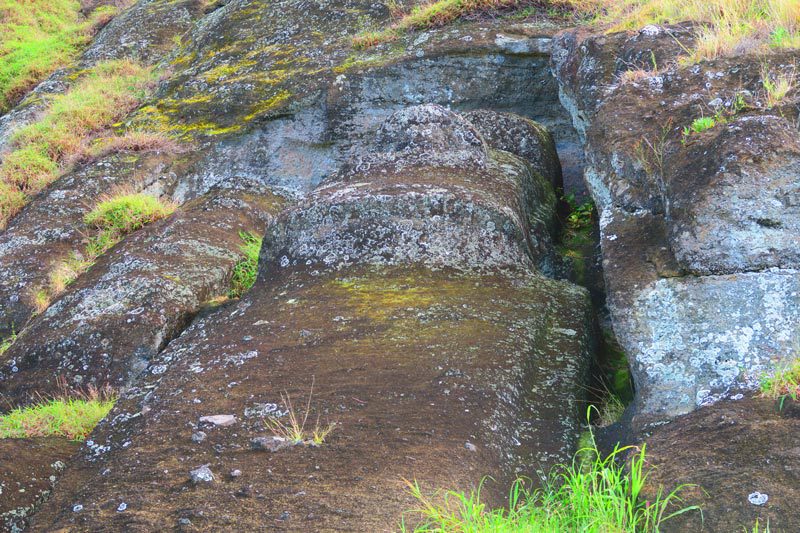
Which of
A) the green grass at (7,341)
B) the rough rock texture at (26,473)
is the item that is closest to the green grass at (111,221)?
the green grass at (7,341)

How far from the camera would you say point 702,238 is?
4371 mm

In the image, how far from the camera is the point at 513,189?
6332mm

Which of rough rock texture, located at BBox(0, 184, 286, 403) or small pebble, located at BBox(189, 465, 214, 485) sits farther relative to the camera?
rough rock texture, located at BBox(0, 184, 286, 403)

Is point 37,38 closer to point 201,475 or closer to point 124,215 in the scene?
point 124,215

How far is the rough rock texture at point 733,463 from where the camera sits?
9.71ft

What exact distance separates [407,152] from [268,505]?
12.0 ft

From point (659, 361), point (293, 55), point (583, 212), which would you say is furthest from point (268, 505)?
point (293, 55)

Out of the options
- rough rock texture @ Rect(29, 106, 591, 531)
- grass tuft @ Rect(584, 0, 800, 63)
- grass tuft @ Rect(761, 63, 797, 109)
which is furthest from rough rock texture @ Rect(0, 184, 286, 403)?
grass tuft @ Rect(761, 63, 797, 109)

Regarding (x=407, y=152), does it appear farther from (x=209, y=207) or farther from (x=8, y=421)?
(x=8, y=421)

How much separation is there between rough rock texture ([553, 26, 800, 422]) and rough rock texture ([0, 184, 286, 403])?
10.9ft

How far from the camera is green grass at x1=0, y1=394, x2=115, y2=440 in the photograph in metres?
5.30

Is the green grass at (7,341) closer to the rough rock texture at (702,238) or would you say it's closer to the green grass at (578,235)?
the green grass at (578,235)

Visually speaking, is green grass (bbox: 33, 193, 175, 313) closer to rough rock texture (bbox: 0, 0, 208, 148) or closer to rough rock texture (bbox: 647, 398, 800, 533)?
rough rock texture (bbox: 0, 0, 208, 148)

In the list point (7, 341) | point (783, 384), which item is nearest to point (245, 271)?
point (7, 341)
